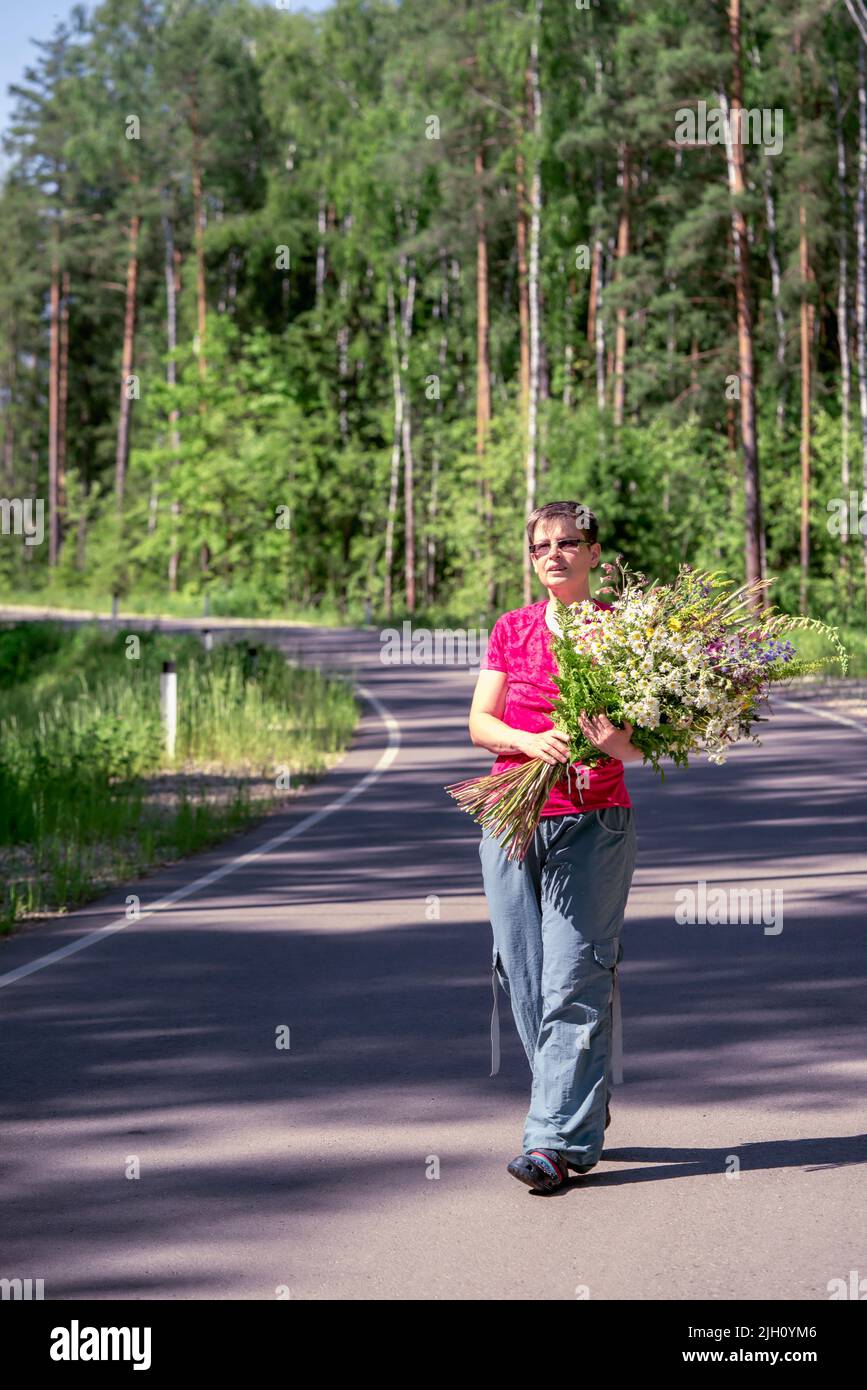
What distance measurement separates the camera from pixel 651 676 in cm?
630

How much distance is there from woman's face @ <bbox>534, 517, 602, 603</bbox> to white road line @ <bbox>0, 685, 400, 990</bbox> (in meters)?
4.46

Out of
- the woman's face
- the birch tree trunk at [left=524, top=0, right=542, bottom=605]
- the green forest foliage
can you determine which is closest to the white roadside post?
the woman's face

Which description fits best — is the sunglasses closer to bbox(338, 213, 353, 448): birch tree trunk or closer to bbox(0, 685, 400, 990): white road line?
bbox(0, 685, 400, 990): white road line

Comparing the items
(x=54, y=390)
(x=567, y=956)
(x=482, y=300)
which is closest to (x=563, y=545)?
(x=567, y=956)

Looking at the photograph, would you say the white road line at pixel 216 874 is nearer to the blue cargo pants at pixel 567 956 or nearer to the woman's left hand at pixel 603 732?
the blue cargo pants at pixel 567 956

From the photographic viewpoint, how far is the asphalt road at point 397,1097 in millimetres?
5664

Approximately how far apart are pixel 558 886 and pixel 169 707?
15201 millimetres

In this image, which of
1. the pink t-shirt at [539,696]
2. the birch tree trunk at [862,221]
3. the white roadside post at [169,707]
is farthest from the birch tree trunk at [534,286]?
the pink t-shirt at [539,696]

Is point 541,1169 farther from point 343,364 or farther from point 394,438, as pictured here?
point 343,364

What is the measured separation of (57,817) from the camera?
15.8 meters

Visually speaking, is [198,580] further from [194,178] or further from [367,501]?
[194,178]

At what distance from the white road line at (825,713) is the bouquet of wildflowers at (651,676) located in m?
17.9

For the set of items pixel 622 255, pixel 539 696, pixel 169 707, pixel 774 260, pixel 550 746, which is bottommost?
pixel 169 707

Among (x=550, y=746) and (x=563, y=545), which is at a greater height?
(x=563, y=545)
